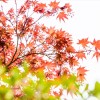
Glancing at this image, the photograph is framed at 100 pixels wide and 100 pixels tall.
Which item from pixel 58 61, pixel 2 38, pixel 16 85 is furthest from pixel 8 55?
pixel 16 85

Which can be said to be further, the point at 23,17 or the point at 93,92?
the point at 23,17

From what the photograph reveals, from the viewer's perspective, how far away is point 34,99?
1.60 meters

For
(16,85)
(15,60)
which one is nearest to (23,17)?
(15,60)

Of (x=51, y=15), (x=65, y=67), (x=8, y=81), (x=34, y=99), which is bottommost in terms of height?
(x=34, y=99)

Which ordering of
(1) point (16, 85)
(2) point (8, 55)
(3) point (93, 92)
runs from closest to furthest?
1. (3) point (93, 92)
2. (1) point (16, 85)
3. (2) point (8, 55)

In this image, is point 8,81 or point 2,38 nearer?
point 8,81

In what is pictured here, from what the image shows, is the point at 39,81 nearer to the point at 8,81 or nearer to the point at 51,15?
the point at 8,81

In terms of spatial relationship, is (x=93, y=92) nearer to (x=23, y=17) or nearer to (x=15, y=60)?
(x=15, y=60)

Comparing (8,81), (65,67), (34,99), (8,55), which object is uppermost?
(8,55)

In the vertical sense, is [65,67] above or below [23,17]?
below

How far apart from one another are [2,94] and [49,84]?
0.83 ft

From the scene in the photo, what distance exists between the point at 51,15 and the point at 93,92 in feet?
19.8

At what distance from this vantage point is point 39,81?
1.58 metres

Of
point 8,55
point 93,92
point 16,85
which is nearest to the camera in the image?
point 93,92
